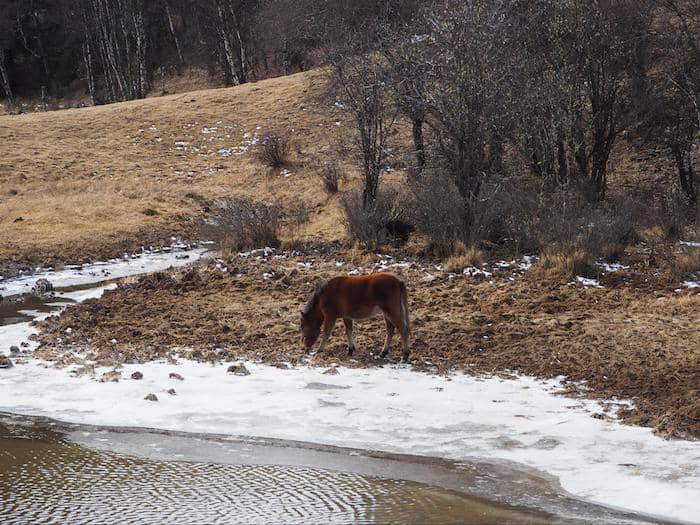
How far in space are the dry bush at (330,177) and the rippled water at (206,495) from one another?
2071 cm

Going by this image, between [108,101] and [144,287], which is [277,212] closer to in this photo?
[144,287]

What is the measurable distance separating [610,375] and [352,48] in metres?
15.8

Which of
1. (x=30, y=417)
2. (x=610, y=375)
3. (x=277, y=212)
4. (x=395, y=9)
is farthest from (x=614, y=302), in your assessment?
(x=395, y=9)

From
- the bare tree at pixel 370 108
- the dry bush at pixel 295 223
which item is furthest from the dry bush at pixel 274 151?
the bare tree at pixel 370 108

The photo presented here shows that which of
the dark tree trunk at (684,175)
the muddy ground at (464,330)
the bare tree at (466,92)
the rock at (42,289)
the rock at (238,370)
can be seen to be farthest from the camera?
the dark tree trunk at (684,175)

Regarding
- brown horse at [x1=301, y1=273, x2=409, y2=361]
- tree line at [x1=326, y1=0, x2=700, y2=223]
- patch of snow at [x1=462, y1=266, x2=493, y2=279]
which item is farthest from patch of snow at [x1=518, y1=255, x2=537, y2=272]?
brown horse at [x1=301, y1=273, x2=409, y2=361]

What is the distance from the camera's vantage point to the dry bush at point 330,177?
92.3 feet

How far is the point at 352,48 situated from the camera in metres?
23.4

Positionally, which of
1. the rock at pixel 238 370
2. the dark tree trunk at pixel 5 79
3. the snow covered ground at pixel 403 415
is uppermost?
the dark tree trunk at pixel 5 79

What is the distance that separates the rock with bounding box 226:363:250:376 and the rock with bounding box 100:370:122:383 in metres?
1.33

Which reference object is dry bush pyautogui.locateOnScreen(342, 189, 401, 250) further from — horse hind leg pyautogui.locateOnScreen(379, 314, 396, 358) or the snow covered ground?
the snow covered ground

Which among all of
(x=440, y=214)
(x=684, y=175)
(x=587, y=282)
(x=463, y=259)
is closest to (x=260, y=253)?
(x=440, y=214)

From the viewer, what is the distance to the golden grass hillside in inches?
919

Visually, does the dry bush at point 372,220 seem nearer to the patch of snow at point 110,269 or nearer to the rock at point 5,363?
the patch of snow at point 110,269
